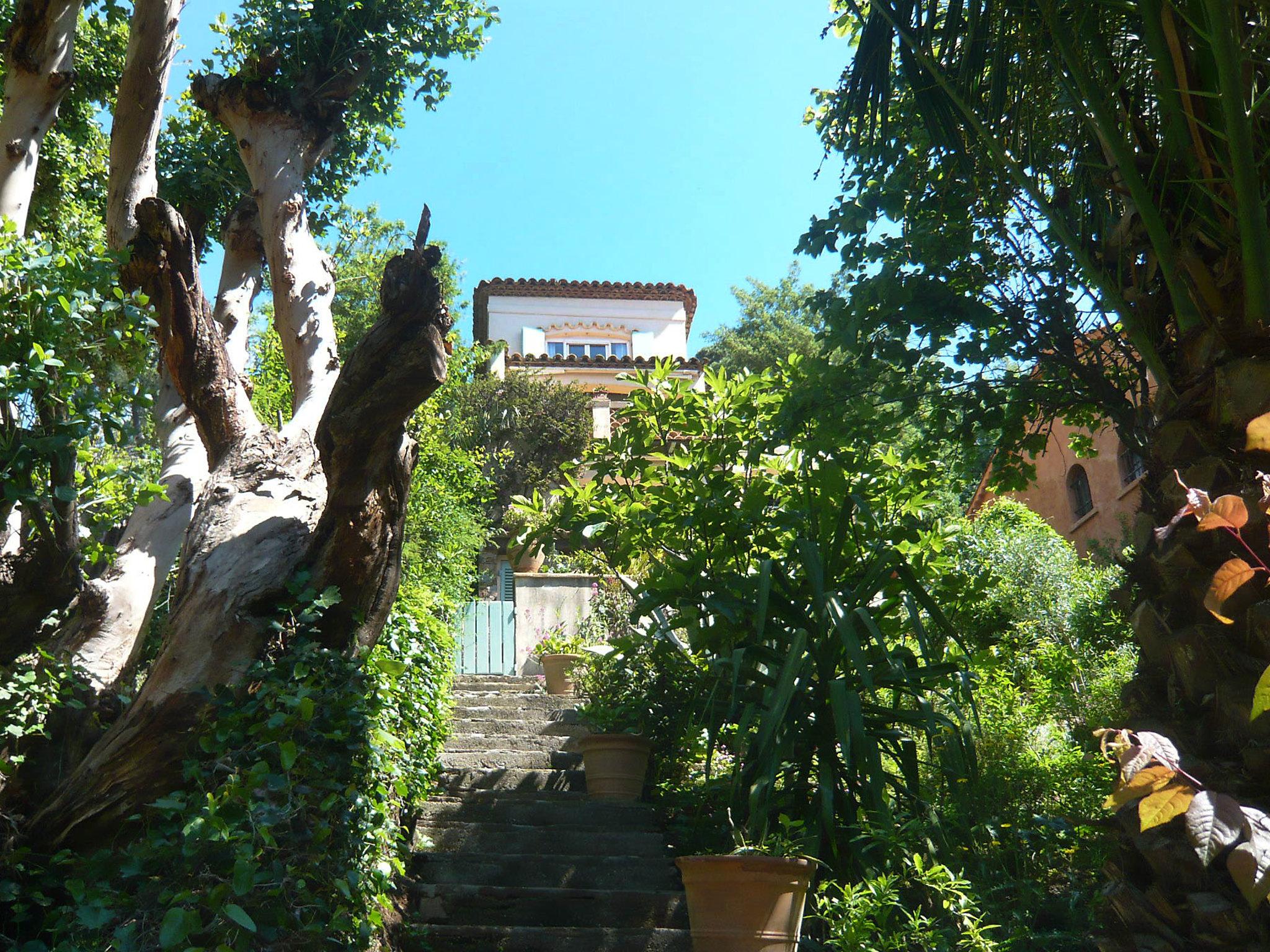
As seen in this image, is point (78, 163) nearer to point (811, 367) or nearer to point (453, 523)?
point (453, 523)

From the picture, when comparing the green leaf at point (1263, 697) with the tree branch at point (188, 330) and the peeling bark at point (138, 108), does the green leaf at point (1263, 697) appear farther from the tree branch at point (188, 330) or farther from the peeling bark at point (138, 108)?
the peeling bark at point (138, 108)

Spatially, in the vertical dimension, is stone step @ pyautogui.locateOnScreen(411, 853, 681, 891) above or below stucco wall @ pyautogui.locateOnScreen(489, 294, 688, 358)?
below

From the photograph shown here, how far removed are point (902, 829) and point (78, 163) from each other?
7646 mm

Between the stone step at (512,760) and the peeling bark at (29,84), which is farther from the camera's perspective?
the stone step at (512,760)

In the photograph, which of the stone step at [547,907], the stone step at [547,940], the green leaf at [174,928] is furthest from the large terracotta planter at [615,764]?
the green leaf at [174,928]

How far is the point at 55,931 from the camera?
3.12m

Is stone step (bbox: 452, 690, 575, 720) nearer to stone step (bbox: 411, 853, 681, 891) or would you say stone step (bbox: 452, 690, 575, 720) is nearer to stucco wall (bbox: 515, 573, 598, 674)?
stone step (bbox: 411, 853, 681, 891)

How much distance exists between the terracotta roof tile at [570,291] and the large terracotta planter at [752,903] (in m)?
23.2

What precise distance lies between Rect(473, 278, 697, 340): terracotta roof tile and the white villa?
0.06 ft

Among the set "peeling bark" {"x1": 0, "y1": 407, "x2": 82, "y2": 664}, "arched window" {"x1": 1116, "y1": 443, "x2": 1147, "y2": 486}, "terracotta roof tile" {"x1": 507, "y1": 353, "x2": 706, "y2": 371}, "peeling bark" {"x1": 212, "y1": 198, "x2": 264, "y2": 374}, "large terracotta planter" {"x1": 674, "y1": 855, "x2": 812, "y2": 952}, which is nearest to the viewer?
"large terracotta planter" {"x1": 674, "y1": 855, "x2": 812, "y2": 952}

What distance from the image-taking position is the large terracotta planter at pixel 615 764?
6348 mm

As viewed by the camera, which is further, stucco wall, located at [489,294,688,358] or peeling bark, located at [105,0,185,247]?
stucco wall, located at [489,294,688,358]

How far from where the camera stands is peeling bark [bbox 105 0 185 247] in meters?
5.24

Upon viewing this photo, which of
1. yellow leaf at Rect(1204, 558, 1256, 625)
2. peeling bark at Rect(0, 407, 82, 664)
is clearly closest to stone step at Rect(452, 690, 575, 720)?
peeling bark at Rect(0, 407, 82, 664)
